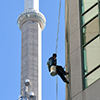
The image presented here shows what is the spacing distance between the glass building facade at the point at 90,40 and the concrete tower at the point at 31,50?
56400mm

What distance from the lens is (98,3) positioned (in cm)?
1728

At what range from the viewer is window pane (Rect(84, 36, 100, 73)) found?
16.5 metres

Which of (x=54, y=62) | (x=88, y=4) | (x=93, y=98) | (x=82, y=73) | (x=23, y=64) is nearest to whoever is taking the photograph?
(x=93, y=98)

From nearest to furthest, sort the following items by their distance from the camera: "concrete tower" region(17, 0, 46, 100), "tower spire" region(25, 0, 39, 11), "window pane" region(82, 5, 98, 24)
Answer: "window pane" region(82, 5, 98, 24) < "concrete tower" region(17, 0, 46, 100) < "tower spire" region(25, 0, 39, 11)

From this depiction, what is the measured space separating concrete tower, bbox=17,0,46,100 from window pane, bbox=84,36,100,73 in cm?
5694

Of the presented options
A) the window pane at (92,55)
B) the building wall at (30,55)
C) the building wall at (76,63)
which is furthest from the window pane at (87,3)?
the building wall at (30,55)

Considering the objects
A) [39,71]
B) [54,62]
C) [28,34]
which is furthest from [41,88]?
[54,62]

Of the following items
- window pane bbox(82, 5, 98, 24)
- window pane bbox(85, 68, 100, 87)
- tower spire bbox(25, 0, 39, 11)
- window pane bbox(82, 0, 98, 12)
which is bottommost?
window pane bbox(85, 68, 100, 87)

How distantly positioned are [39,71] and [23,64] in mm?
3747

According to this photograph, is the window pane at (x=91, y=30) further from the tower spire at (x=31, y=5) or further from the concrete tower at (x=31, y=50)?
the tower spire at (x=31, y=5)

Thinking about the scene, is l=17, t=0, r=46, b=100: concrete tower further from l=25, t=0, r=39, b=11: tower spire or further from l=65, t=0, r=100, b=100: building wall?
l=65, t=0, r=100, b=100: building wall

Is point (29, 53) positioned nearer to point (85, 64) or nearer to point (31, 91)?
point (31, 91)

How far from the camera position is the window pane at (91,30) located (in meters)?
17.0

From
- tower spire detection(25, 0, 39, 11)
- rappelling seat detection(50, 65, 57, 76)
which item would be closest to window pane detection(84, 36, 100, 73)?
rappelling seat detection(50, 65, 57, 76)
